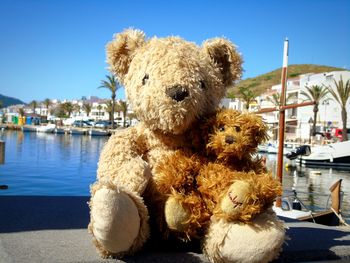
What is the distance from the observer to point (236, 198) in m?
2.24

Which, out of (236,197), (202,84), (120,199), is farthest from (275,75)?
(120,199)

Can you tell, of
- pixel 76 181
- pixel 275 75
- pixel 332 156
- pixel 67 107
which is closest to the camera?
pixel 76 181

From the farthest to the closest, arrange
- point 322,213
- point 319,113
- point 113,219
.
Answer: point 319,113 → point 322,213 → point 113,219

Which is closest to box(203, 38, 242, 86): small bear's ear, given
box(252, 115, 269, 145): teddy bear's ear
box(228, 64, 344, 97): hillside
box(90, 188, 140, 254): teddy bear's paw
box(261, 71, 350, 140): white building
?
box(252, 115, 269, 145): teddy bear's ear

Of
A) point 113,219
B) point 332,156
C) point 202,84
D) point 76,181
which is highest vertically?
point 202,84

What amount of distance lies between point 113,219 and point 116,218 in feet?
0.06

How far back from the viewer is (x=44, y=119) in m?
103

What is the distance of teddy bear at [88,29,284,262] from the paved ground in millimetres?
203

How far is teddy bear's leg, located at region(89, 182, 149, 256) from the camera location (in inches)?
83.8

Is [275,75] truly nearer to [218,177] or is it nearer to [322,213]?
[322,213]

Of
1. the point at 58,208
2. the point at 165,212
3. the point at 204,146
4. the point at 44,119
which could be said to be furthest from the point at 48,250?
the point at 44,119

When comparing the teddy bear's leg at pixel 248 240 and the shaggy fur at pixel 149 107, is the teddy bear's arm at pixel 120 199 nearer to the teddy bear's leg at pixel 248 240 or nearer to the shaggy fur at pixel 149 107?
the shaggy fur at pixel 149 107

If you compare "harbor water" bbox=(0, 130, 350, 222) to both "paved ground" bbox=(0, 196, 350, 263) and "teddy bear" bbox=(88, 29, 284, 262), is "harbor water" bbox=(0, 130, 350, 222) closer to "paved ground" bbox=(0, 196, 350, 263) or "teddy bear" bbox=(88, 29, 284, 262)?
"paved ground" bbox=(0, 196, 350, 263)

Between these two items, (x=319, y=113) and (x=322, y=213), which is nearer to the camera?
(x=322, y=213)
